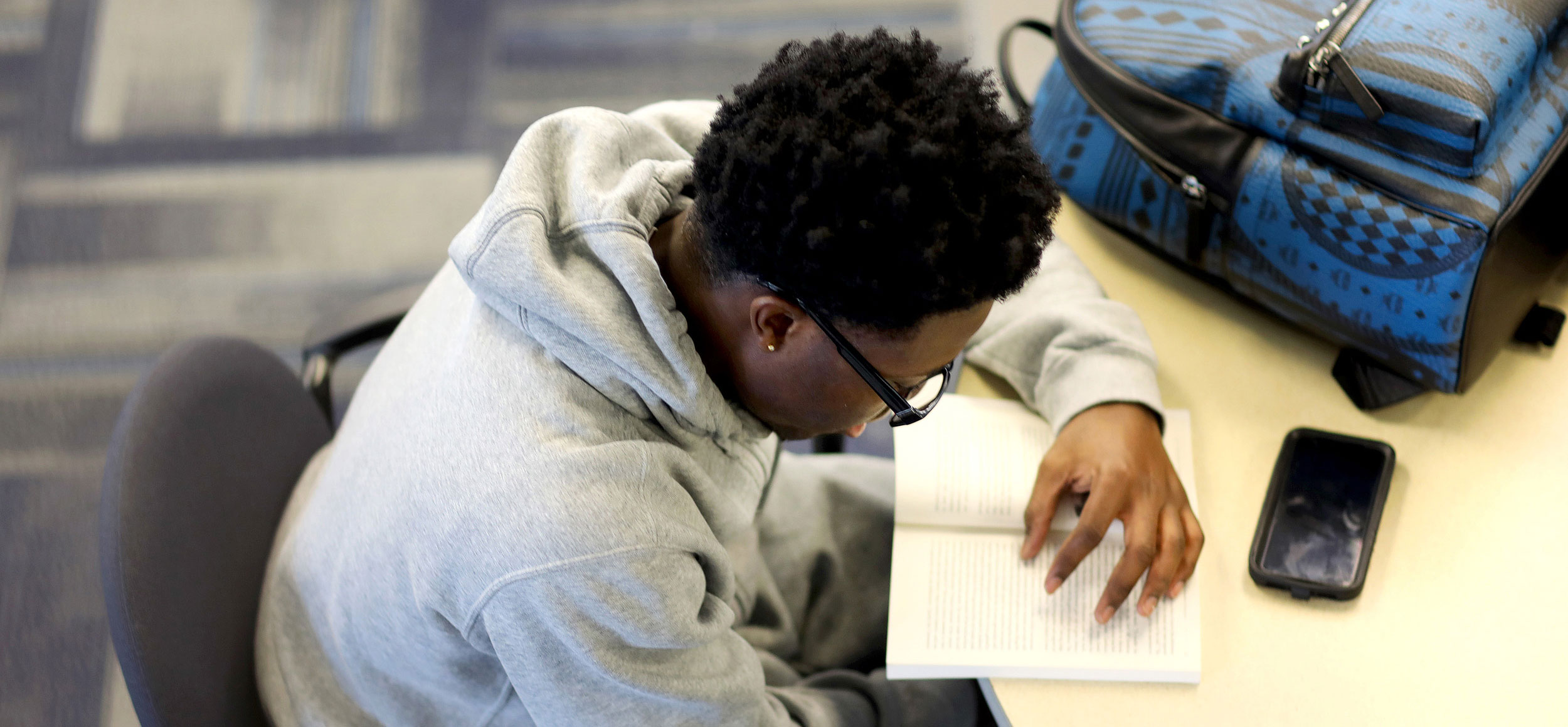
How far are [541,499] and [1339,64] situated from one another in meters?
0.70

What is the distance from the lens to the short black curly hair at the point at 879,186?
580 mm

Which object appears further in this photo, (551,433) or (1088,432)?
(1088,432)

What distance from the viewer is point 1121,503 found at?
2.89 ft

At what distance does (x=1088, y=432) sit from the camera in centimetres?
92

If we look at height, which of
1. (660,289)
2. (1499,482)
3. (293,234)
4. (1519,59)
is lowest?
(293,234)

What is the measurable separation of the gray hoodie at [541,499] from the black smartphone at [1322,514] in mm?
417

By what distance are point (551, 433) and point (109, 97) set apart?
6.09 ft

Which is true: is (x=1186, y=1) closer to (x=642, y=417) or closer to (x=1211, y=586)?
(x=1211, y=586)

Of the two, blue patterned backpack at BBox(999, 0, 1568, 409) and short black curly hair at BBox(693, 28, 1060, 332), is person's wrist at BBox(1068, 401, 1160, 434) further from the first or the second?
short black curly hair at BBox(693, 28, 1060, 332)

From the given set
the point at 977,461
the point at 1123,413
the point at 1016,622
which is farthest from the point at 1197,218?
the point at 1016,622

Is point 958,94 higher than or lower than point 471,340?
higher

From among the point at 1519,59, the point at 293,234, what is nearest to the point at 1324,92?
the point at 1519,59

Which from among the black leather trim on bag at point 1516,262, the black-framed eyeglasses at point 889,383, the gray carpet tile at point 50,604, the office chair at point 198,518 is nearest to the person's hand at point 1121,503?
the black-framed eyeglasses at point 889,383

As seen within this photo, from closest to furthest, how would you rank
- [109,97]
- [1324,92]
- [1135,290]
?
[1324,92]
[1135,290]
[109,97]
